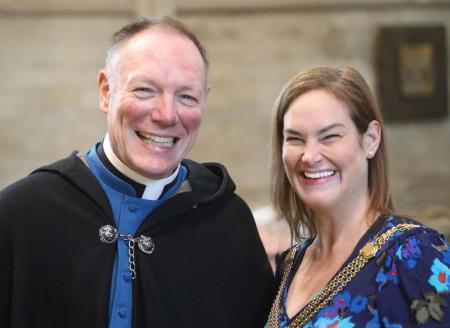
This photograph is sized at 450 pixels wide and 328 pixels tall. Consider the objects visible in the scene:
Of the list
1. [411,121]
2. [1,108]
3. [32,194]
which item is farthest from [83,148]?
[32,194]

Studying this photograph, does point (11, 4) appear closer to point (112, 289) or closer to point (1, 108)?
point (1, 108)

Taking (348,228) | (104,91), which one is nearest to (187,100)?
(104,91)

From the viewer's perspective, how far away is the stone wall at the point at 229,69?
5.11 m

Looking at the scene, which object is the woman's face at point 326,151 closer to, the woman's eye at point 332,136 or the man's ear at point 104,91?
the woman's eye at point 332,136

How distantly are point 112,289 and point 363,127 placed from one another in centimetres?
89

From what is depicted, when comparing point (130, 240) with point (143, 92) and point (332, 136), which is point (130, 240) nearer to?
point (143, 92)

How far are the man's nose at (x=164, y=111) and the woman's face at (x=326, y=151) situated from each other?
0.36 metres

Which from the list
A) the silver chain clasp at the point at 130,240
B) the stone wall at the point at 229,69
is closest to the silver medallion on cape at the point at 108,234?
the silver chain clasp at the point at 130,240

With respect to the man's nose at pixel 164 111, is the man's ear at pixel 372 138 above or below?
below

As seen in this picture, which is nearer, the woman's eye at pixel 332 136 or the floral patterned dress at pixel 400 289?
the floral patterned dress at pixel 400 289

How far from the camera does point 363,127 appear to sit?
2.12 m

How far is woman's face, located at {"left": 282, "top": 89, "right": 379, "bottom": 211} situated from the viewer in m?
2.08

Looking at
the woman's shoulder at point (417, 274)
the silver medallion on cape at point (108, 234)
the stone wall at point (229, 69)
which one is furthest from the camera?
the stone wall at point (229, 69)

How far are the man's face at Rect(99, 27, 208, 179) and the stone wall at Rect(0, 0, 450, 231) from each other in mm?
3069
